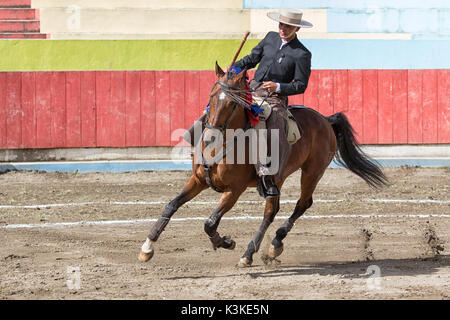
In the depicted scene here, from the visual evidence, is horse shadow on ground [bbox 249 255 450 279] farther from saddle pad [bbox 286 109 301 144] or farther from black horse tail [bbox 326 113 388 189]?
black horse tail [bbox 326 113 388 189]

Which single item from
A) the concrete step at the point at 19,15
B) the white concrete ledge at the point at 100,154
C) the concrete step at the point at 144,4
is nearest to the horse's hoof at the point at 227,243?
the white concrete ledge at the point at 100,154

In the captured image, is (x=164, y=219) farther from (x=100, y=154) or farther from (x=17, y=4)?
(x=17, y=4)

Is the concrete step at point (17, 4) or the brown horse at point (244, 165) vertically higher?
the concrete step at point (17, 4)

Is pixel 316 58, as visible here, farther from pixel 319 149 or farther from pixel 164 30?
pixel 319 149

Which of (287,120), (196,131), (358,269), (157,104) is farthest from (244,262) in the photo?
(157,104)

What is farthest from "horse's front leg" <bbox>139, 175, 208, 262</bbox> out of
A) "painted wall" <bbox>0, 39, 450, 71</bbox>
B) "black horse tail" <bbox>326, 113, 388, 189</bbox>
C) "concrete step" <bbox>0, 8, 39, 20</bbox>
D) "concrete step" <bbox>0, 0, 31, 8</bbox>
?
"concrete step" <bbox>0, 0, 31, 8</bbox>

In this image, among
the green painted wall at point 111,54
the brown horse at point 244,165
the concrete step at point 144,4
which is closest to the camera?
the brown horse at point 244,165

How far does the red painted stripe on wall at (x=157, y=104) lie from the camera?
16297 mm

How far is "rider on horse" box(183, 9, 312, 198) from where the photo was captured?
24.0ft

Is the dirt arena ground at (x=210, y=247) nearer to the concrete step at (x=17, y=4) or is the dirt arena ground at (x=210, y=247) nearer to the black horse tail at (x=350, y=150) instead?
the black horse tail at (x=350, y=150)

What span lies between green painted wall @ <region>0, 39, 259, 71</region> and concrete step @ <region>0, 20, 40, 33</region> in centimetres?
115

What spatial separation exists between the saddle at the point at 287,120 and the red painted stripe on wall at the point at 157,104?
27.7 feet

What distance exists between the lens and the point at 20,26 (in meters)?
19.0

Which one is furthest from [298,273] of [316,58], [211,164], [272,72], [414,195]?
[316,58]
